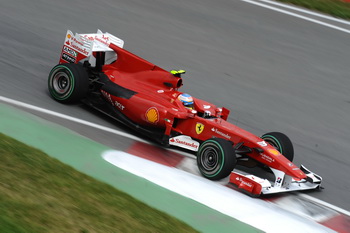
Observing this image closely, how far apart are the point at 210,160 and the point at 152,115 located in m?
1.22

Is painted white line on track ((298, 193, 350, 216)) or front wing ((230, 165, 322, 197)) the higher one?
front wing ((230, 165, 322, 197))

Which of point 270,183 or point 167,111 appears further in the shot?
point 167,111

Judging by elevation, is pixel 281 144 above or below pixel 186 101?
below

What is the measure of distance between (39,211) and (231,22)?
1033 cm

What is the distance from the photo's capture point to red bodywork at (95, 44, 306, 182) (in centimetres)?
916

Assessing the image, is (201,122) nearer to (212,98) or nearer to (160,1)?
(212,98)

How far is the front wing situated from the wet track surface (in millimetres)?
312

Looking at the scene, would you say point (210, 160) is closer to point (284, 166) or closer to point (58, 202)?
point (284, 166)

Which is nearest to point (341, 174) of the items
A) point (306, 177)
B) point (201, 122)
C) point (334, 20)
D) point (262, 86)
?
point (306, 177)

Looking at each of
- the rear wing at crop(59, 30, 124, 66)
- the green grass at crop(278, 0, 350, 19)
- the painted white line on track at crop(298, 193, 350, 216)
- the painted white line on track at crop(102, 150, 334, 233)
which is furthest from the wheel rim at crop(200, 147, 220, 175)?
the green grass at crop(278, 0, 350, 19)

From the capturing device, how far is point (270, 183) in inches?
357

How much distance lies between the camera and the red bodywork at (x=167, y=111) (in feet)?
30.0

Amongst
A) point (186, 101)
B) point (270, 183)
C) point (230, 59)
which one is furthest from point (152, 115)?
point (230, 59)

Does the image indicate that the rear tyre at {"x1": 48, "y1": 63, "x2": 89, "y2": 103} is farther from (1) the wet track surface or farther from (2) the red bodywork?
(2) the red bodywork
